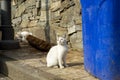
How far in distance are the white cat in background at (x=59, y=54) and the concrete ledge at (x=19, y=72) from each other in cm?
38

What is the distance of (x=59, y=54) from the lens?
17.6ft

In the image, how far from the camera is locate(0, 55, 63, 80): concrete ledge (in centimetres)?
481

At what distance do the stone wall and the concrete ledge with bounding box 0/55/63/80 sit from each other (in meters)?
1.84

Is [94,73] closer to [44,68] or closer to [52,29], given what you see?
[44,68]

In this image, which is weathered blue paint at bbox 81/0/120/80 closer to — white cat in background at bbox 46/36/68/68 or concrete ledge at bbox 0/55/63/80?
concrete ledge at bbox 0/55/63/80

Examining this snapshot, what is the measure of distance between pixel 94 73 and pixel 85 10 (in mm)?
984

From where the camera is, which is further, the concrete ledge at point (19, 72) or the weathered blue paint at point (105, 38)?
the concrete ledge at point (19, 72)

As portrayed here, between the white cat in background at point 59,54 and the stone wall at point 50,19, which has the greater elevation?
the stone wall at point 50,19

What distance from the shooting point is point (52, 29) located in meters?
8.86

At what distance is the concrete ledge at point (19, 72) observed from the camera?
4.81 metres

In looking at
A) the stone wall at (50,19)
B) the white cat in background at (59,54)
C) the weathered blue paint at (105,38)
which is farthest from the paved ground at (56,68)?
the stone wall at (50,19)

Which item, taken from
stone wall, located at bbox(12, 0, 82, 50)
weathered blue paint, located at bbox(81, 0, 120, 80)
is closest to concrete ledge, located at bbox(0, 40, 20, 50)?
stone wall, located at bbox(12, 0, 82, 50)

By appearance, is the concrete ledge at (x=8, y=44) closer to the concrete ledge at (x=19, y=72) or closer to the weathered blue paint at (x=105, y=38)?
the concrete ledge at (x=19, y=72)

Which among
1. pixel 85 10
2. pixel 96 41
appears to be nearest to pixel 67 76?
pixel 96 41
